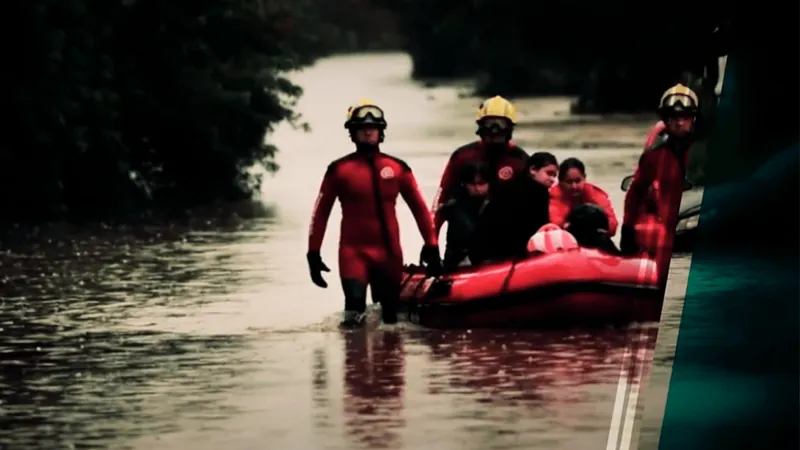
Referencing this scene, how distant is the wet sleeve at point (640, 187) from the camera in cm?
1083

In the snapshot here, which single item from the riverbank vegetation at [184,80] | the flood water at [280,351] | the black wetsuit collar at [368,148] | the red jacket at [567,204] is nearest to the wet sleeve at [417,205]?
the black wetsuit collar at [368,148]

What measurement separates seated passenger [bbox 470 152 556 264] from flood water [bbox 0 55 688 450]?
60cm

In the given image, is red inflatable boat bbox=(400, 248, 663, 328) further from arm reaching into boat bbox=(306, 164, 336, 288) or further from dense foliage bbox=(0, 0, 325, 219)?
dense foliage bbox=(0, 0, 325, 219)

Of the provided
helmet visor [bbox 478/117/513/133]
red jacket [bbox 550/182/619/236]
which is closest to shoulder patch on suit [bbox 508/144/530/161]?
helmet visor [bbox 478/117/513/133]

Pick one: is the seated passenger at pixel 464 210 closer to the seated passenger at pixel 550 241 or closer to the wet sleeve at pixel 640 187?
the seated passenger at pixel 550 241

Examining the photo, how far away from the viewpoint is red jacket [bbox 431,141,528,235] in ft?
35.4

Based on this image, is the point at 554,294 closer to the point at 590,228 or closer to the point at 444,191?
the point at 590,228

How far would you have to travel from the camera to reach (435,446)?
775cm

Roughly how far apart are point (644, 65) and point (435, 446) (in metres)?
6.43

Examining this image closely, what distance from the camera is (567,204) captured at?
10.9m

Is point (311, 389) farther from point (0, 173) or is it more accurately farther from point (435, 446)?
point (0, 173)

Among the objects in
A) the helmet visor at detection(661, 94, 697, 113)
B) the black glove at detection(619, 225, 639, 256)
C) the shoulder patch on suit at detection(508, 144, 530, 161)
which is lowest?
the black glove at detection(619, 225, 639, 256)

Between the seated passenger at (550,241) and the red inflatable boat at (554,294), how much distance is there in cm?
8

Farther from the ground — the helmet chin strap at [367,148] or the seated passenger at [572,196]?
the helmet chin strap at [367,148]
